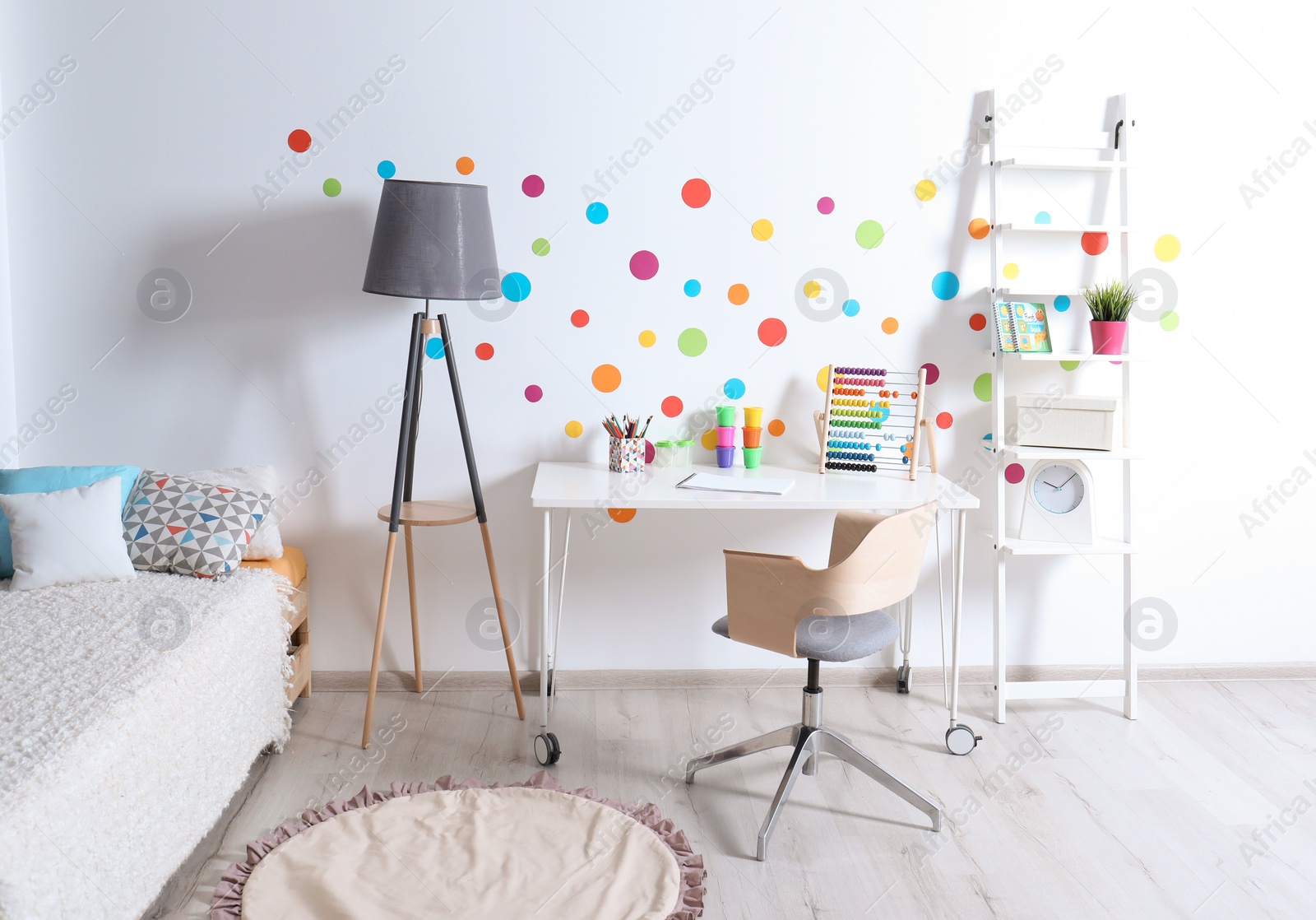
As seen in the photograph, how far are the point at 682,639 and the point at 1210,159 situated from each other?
229cm

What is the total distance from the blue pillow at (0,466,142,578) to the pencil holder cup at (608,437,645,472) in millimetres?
1343

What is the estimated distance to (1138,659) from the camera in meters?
3.20

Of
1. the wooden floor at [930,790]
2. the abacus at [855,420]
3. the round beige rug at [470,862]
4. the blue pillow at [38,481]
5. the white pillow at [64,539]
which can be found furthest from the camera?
the abacus at [855,420]

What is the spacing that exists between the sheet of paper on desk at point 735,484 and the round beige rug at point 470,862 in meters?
0.84

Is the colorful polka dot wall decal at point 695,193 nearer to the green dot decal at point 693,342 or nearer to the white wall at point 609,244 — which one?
the white wall at point 609,244

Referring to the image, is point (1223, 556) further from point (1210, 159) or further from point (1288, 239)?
point (1210, 159)

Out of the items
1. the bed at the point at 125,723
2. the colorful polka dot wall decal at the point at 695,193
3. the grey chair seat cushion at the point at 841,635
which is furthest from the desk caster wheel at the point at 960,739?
the bed at the point at 125,723

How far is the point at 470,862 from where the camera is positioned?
77.0 inches

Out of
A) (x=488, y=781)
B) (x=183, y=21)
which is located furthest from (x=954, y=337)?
(x=183, y=21)

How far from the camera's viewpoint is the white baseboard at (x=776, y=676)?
3.00m

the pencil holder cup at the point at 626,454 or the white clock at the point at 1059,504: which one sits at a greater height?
the pencil holder cup at the point at 626,454

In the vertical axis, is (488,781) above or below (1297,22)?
below

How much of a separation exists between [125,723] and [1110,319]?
275 cm

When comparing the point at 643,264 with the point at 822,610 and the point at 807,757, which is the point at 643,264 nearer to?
the point at 822,610
